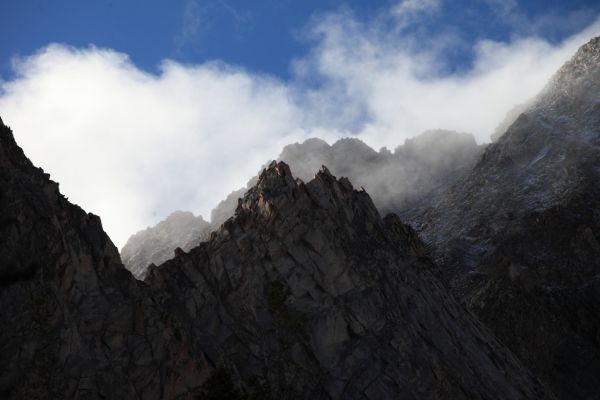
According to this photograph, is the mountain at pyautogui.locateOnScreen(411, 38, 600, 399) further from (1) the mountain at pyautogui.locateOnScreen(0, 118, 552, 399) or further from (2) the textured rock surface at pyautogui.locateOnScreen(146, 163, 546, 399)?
(1) the mountain at pyautogui.locateOnScreen(0, 118, 552, 399)

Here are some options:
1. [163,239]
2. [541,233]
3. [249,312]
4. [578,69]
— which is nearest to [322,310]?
[249,312]

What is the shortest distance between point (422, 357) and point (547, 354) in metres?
43.8

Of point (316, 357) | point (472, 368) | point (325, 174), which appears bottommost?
point (472, 368)

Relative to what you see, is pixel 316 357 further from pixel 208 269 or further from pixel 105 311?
pixel 105 311

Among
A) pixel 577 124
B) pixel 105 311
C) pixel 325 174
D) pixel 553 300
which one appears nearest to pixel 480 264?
pixel 553 300

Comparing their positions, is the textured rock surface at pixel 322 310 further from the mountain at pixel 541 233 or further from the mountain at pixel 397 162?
the mountain at pixel 397 162

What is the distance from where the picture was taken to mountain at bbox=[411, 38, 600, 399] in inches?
3418

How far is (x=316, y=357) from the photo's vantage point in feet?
161

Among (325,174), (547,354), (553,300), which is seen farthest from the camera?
(553,300)

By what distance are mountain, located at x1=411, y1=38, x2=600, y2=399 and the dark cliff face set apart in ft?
193

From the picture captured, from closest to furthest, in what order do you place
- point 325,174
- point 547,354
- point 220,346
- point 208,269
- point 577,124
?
point 220,346 → point 208,269 → point 325,174 → point 547,354 → point 577,124

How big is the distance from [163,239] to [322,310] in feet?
343

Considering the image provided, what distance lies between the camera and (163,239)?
492ft

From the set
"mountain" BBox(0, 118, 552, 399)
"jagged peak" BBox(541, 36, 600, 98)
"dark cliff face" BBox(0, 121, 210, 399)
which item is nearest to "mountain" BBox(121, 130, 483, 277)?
"jagged peak" BBox(541, 36, 600, 98)
